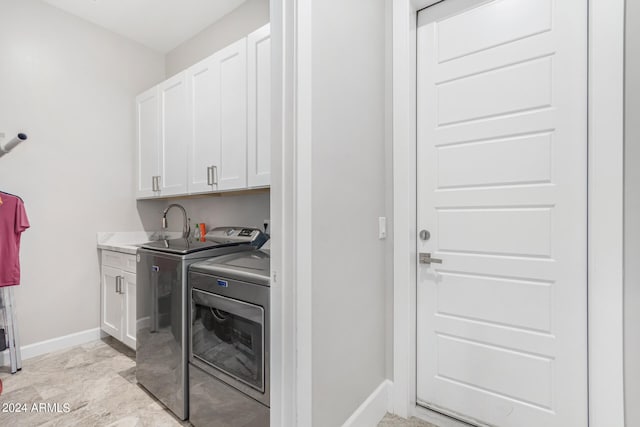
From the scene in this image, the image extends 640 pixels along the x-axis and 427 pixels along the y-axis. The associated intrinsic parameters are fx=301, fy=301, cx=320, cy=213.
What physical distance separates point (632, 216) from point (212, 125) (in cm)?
233

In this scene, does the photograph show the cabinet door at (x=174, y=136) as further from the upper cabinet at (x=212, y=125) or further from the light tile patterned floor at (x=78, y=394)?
the light tile patterned floor at (x=78, y=394)

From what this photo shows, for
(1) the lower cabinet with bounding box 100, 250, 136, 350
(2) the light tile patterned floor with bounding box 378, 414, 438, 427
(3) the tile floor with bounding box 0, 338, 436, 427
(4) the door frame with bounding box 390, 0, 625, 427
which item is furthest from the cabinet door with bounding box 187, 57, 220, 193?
(4) the door frame with bounding box 390, 0, 625, 427

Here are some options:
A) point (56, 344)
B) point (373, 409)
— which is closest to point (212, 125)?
point (373, 409)

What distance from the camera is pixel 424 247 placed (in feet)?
5.48

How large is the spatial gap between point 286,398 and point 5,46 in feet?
10.4

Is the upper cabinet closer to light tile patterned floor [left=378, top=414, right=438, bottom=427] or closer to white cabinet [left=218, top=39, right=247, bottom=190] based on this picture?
white cabinet [left=218, top=39, right=247, bottom=190]

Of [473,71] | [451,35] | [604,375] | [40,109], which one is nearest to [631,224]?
[604,375]

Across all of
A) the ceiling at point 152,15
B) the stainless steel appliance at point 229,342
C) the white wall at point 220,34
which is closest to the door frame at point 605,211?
the stainless steel appliance at point 229,342

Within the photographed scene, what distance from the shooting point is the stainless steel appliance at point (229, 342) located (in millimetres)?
1298

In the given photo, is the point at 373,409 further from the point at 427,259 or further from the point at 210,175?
the point at 210,175

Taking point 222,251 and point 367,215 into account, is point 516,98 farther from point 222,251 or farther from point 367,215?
point 222,251

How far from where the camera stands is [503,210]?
1445 millimetres

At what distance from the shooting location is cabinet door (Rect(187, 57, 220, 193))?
85.8 inches

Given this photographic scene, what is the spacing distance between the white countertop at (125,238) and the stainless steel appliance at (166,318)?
73cm
